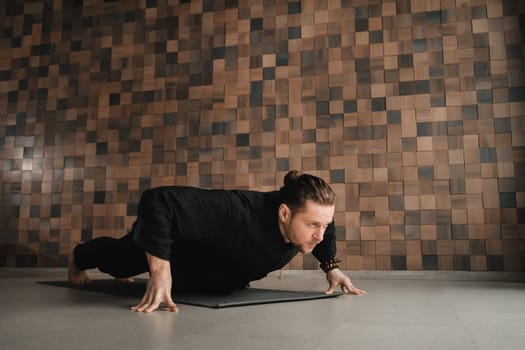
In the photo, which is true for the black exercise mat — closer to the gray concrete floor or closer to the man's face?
the gray concrete floor

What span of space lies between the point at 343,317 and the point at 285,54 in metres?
2.20

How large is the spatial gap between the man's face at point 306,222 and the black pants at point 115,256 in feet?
2.12

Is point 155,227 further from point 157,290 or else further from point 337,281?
point 337,281

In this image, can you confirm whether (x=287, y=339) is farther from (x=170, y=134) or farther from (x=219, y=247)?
(x=170, y=134)

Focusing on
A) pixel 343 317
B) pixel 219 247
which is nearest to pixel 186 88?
pixel 219 247

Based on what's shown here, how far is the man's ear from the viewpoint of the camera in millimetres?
1844

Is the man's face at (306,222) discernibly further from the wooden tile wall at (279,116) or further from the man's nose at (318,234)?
the wooden tile wall at (279,116)

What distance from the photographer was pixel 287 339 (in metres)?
1.18

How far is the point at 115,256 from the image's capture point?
2275 mm

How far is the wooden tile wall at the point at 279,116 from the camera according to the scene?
302 cm

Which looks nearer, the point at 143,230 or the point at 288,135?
the point at 143,230

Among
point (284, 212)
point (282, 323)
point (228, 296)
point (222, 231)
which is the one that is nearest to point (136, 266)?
point (228, 296)

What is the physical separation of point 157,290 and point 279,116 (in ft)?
6.16

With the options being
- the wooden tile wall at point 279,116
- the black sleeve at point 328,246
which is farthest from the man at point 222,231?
the wooden tile wall at point 279,116
